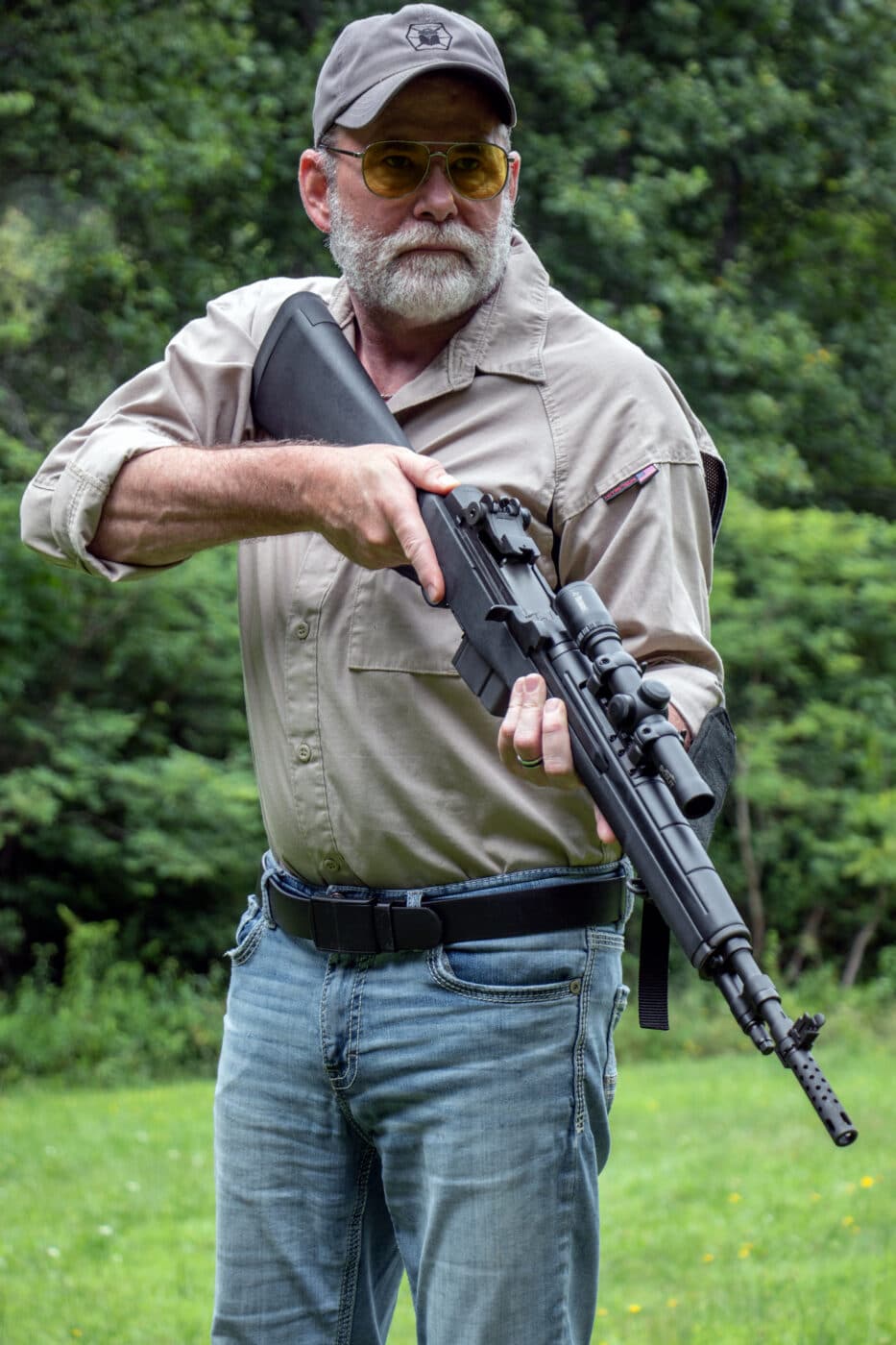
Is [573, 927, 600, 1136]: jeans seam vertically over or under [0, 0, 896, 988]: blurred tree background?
over

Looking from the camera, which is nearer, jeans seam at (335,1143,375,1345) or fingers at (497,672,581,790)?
fingers at (497,672,581,790)

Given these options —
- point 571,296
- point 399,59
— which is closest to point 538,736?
point 399,59

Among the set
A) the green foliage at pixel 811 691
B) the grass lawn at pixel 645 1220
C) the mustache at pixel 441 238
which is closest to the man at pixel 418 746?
the mustache at pixel 441 238

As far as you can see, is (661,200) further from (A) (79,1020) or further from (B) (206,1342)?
(B) (206,1342)


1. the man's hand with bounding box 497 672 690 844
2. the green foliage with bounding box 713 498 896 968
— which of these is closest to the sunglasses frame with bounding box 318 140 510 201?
the man's hand with bounding box 497 672 690 844

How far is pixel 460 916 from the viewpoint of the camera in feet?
7.65

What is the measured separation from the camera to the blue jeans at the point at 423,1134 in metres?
2.27

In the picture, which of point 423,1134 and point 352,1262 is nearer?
point 423,1134

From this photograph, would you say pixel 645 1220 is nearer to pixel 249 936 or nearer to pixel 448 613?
pixel 249 936

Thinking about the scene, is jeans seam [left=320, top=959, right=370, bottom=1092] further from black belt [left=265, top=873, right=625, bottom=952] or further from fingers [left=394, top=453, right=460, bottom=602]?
fingers [left=394, top=453, right=460, bottom=602]

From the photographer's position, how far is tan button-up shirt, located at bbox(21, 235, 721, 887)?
2.36 m

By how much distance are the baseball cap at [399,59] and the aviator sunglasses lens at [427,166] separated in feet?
0.21

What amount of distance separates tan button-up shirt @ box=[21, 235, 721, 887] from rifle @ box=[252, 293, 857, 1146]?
0.12 m

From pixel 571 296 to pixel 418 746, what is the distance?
11.8 m
